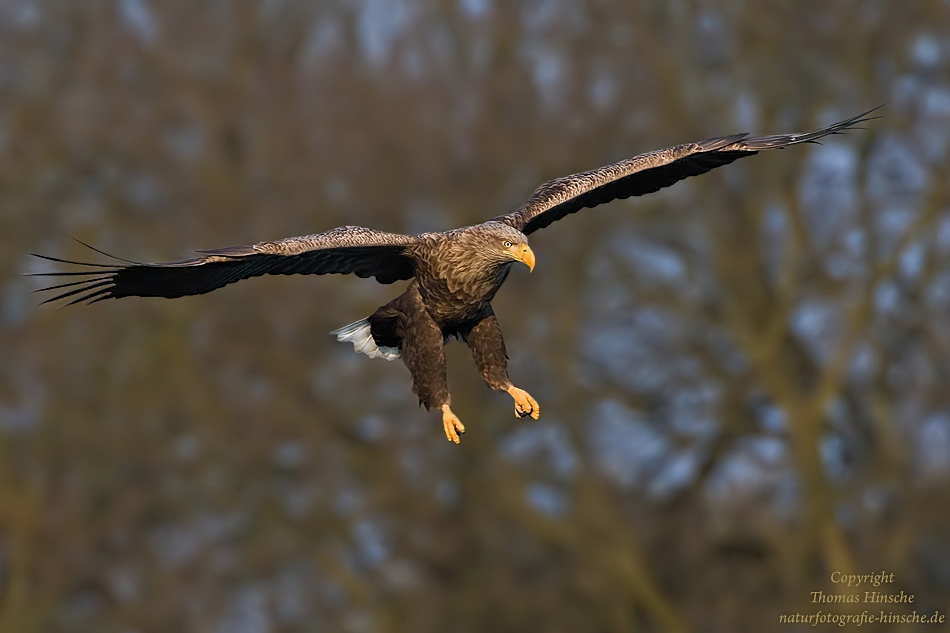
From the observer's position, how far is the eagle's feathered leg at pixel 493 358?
7.17m

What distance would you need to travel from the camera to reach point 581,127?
16.1 meters

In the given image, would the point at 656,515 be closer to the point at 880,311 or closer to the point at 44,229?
the point at 880,311

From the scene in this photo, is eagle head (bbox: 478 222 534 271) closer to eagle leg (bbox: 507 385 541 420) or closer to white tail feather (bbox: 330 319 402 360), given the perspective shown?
eagle leg (bbox: 507 385 541 420)

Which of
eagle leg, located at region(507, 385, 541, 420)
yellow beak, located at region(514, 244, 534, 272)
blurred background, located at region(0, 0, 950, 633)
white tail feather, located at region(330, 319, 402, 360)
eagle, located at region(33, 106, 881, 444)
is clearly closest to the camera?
eagle, located at region(33, 106, 881, 444)

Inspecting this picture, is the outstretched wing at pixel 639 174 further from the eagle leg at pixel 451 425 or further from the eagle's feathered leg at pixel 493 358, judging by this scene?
the eagle leg at pixel 451 425

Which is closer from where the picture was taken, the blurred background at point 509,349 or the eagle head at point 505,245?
the eagle head at point 505,245

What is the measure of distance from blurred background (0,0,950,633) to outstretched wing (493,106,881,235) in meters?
7.81

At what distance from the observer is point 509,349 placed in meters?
15.8

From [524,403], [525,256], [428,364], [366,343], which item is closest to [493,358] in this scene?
[524,403]

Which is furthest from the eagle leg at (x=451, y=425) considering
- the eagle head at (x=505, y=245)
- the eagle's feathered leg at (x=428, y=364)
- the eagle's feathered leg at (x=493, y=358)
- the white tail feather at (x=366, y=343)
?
the white tail feather at (x=366, y=343)

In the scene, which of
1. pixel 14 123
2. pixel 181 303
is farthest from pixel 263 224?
pixel 14 123

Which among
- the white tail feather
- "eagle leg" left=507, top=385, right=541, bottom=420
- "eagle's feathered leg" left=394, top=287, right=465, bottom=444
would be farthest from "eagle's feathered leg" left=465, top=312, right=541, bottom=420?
the white tail feather

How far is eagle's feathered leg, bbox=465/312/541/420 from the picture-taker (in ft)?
23.5

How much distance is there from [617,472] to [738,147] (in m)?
9.92
